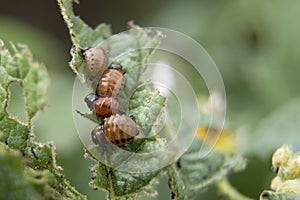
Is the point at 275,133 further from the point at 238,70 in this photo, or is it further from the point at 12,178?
the point at 12,178

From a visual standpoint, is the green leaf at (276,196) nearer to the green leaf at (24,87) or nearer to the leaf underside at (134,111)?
the leaf underside at (134,111)

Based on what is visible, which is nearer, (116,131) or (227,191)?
(116,131)

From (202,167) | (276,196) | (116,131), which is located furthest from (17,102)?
(276,196)

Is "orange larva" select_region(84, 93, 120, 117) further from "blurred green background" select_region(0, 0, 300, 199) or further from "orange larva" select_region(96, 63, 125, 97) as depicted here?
"blurred green background" select_region(0, 0, 300, 199)

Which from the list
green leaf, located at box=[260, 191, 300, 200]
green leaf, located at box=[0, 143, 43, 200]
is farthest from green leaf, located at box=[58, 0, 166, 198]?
green leaf, located at box=[0, 143, 43, 200]

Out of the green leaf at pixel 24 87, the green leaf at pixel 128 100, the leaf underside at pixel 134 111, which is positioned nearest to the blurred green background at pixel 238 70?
the leaf underside at pixel 134 111

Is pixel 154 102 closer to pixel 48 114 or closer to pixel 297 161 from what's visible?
pixel 297 161
